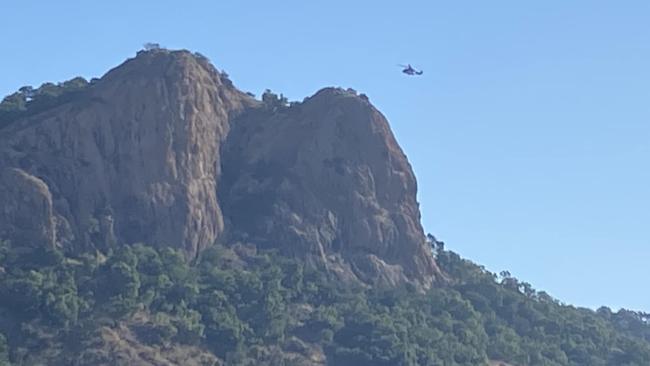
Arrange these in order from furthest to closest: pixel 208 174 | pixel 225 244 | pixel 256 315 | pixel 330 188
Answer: pixel 330 188 → pixel 208 174 → pixel 225 244 → pixel 256 315

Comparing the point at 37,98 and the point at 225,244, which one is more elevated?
the point at 37,98

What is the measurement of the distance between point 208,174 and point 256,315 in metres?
18.1

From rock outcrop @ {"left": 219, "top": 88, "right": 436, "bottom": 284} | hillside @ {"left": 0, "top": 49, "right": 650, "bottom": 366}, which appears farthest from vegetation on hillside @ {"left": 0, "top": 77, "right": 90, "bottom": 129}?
rock outcrop @ {"left": 219, "top": 88, "right": 436, "bottom": 284}

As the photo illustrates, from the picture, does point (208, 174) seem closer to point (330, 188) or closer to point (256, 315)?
point (330, 188)

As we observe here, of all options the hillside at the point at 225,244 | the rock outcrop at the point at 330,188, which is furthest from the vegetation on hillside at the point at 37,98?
the rock outcrop at the point at 330,188

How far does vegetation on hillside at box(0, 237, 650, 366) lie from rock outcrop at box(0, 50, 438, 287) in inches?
110

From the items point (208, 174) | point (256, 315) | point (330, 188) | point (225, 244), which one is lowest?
point (256, 315)

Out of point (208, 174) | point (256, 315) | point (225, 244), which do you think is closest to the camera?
point (256, 315)

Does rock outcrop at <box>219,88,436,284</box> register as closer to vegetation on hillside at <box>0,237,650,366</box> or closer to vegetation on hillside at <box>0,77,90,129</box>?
vegetation on hillside at <box>0,237,650,366</box>

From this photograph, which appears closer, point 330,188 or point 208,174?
point 208,174

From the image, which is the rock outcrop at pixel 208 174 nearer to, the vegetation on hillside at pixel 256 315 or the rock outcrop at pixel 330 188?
the rock outcrop at pixel 330 188

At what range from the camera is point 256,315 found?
127 metres

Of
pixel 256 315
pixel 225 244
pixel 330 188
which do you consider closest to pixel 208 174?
pixel 225 244

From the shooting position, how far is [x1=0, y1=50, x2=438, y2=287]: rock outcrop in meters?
132
